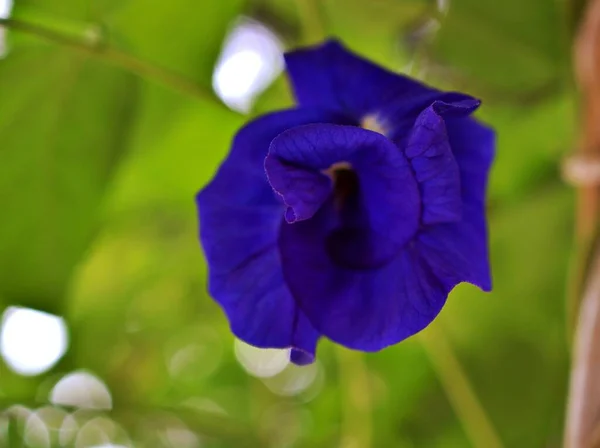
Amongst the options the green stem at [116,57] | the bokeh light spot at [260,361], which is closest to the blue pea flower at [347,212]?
the green stem at [116,57]

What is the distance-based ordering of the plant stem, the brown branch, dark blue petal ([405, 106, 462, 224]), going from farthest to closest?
the plant stem
the brown branch
dark blue petal ([405, 106, 462, 224])

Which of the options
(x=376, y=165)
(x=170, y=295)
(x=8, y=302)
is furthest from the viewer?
(x=170, y=295)

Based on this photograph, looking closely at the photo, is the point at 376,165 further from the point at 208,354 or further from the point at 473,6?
the point at 208,354

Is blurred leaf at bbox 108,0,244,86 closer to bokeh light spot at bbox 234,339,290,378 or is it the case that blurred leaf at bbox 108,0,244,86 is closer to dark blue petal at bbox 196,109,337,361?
dark blue petal at bbox 196,109,337,361

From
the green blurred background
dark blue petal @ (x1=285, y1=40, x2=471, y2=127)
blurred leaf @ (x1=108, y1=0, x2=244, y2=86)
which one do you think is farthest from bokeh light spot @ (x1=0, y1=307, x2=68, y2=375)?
dark blue petal @ (x1=285, y1=40, x2=471, y2=127)

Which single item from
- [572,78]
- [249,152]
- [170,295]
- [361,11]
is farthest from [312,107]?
[170,295]
